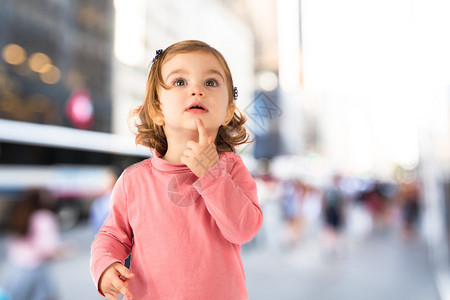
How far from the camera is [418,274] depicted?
3.95m

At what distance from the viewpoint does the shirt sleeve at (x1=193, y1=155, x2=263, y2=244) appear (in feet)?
1.40

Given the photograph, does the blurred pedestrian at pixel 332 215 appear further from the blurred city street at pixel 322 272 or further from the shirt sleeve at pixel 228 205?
the shirt sleeve at pixel 228 205

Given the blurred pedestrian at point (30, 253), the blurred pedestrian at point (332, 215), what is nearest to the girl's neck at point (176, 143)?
the blurred pedestrian at point (30, 253)

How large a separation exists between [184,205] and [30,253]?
91.5 inches

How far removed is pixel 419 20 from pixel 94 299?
310 cm

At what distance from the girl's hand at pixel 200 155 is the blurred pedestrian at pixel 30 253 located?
2351 millimetres

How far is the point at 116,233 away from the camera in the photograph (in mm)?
498

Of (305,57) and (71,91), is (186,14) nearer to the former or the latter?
(305,57)

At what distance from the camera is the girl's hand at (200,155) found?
42 centimetres

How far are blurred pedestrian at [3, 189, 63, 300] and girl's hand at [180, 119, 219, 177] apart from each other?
2.35m

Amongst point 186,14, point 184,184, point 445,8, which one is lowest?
point 184,184

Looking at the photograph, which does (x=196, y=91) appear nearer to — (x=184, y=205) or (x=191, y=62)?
(x=191, y=62)

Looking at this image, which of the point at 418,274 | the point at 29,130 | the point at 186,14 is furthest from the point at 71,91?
the point at 418,274

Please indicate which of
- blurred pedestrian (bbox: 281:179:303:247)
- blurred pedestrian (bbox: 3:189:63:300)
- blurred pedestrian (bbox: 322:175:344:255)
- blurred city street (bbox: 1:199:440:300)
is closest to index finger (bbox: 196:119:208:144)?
blurred city street (bbox: 1:199:440:300)
